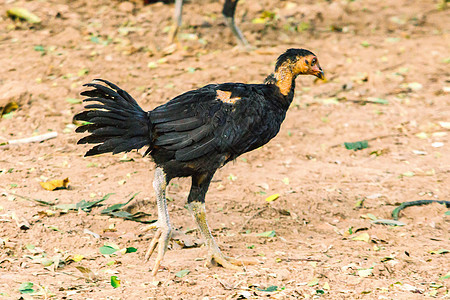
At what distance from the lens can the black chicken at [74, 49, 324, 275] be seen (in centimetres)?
380

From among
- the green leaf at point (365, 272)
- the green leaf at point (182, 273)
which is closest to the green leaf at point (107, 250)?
the green leaf at point (182, 273)

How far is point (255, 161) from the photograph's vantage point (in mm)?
6254

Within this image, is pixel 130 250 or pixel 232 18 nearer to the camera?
pixel 130 250

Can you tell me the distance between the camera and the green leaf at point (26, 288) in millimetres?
3447

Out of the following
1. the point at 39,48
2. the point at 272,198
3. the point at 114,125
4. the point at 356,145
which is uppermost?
the point at 114,125

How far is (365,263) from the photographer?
404 cm

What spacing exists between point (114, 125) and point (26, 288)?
1.17 metres

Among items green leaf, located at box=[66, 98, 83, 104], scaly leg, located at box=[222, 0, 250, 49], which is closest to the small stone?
scaly leg, located at box=[222, 0, 250, 49]

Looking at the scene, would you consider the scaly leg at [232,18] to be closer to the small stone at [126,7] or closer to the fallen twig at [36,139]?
the small stone at [126,7]

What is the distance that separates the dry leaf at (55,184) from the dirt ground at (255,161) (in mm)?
68

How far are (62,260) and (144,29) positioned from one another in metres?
5.91

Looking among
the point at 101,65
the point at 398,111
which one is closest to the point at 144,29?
the point at 101,65

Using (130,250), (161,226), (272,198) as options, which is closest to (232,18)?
(272,198)

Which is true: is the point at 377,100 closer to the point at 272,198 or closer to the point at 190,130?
the point at 272,198
